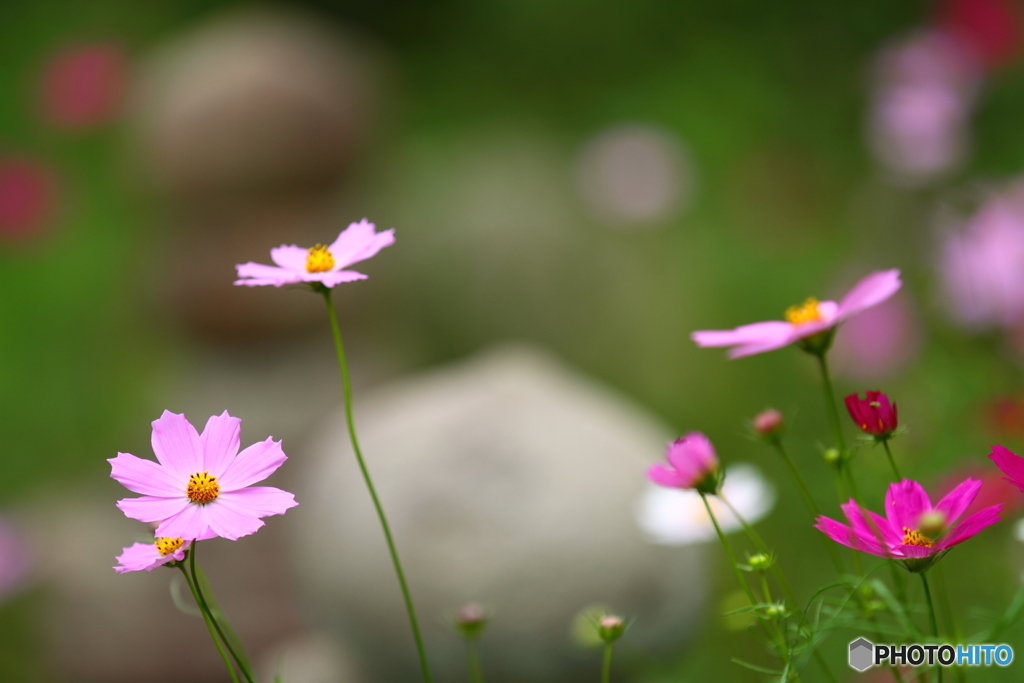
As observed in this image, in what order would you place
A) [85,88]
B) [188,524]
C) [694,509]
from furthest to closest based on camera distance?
[85,88] < [694,509] < [188,524]

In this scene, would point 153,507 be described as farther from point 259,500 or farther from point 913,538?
point 913,538

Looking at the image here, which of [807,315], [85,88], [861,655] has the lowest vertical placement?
[861,655]

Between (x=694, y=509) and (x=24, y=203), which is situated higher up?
(x=24, y=203)

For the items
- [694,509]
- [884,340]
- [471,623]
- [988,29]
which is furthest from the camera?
[988,29]

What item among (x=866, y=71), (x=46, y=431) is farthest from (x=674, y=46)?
(x=46, y=431)

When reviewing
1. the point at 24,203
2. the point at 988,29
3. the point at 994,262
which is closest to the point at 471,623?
the point at 994,262

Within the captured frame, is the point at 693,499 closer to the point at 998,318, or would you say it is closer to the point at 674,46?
the point at 998,318

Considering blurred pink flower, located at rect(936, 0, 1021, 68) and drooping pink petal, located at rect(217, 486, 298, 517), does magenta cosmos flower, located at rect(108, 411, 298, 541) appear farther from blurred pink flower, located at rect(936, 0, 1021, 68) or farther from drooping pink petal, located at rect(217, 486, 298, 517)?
blurred pink flower, located at rect(936, 0, 1021, 68)
